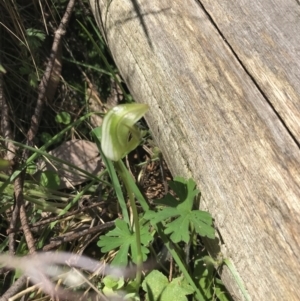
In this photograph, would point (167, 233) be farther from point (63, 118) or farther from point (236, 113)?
point (63, 118)

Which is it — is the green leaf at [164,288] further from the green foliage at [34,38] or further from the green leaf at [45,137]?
the green foliage at [34,38]

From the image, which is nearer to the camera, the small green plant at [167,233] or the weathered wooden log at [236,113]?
the weathered wooden log at [236,113]

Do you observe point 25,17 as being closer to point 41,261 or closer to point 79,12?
point 79,12

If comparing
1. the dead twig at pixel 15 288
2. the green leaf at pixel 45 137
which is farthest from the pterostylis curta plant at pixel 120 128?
the green leaf at pixel 45 137

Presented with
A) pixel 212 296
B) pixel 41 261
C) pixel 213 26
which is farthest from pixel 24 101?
pixel 212 296

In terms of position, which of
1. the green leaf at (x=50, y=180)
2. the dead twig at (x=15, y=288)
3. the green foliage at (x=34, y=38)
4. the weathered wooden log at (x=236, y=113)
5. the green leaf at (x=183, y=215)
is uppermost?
the weathered wooden log at (x=236, y=113)

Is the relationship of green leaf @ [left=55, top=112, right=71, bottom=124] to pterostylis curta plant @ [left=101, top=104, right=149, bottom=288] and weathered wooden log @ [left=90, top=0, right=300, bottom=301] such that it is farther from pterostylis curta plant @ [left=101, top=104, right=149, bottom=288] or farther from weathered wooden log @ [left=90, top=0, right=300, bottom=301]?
pterostylis curta plant @ [left=101, top=104, right=149, bottom=288]
